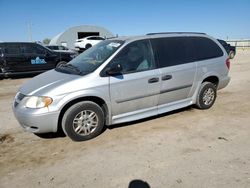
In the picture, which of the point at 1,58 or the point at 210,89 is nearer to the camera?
the point at 210,89

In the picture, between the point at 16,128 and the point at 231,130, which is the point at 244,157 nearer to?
the point at 231,130

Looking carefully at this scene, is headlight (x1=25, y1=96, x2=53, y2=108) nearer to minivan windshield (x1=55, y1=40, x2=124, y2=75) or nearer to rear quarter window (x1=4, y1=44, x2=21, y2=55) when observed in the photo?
minivan windshield (x1=55, y1=40, x2=124, y2=75)

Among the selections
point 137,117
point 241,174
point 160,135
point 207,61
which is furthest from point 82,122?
point 207,61

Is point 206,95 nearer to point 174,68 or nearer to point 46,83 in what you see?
point 174,68

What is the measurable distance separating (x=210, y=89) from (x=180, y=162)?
9.39 feet

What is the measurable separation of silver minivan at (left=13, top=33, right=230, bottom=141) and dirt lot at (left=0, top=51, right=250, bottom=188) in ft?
1.13

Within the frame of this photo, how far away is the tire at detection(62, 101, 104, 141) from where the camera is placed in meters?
4.13

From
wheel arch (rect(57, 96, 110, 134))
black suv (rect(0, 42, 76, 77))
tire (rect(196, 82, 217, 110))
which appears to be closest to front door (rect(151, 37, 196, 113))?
tire (rect(196, 82, 217, 110))

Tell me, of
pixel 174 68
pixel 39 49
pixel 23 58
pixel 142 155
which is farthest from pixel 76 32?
pixel 142 155

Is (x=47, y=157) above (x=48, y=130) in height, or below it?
below

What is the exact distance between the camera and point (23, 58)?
11.5m

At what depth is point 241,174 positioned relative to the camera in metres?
3.19

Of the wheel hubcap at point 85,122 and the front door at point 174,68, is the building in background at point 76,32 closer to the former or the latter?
the front door at point 174,68

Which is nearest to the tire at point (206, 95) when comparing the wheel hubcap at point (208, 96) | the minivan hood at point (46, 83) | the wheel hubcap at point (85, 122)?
the wheel hubcap at point (208, 96)
